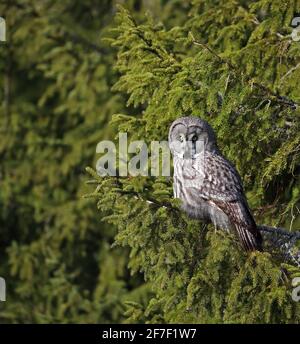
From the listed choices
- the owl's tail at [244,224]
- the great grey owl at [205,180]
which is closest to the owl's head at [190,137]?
the great grey owl at [205,180]

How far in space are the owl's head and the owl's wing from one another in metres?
0.08

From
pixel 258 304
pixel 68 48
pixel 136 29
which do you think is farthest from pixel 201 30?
pixel 68 48

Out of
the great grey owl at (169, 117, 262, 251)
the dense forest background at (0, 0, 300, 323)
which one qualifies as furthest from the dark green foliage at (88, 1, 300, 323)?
the great grey owl at (169, 117, 262, 251)

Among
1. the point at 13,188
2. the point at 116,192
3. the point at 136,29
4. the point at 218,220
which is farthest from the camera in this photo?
the point at 13,188

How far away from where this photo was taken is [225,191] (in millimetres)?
6469

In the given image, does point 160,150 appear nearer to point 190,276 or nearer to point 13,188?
point 190,276

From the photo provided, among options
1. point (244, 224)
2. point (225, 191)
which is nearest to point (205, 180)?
point (225, 191)

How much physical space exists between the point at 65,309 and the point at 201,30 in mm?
4939

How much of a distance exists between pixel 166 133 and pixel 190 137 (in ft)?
1.45

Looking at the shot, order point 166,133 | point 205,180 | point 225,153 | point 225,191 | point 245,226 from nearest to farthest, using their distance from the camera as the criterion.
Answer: point 245,226 < point 225,191 < point 205,180 < point 225,153 < point 166,133

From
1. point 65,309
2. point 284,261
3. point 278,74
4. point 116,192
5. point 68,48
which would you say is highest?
point 68,48

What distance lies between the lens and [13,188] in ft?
41.1

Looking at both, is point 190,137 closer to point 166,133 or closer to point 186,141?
point 186,141

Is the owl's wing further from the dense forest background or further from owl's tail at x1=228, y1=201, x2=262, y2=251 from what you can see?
the dense forest background
